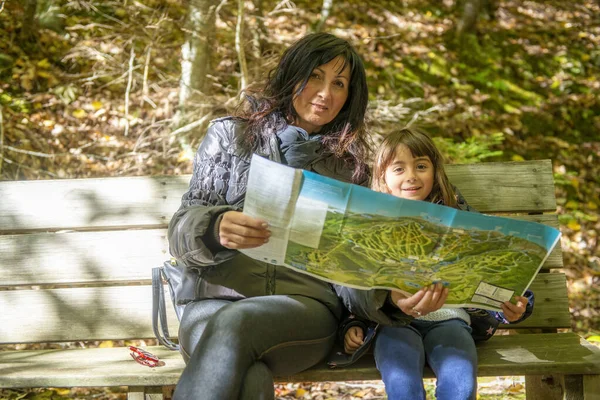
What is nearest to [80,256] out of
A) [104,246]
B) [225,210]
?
[104,246]

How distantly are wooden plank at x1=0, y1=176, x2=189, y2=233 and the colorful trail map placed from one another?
1169 mm

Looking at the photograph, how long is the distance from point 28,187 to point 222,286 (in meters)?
1.27

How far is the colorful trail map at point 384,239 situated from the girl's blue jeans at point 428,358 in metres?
0.25

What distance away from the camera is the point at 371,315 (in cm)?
222

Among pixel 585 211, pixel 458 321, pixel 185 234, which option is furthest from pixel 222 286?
pixel 585 211

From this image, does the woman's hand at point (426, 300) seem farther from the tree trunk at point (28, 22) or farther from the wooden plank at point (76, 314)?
the tree trunk at point (28, 22)

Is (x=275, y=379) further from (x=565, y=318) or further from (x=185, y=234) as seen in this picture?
(x=565, y=318)

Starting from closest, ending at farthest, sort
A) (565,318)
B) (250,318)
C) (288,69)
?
(250,318) → (288,69) → (565,318)

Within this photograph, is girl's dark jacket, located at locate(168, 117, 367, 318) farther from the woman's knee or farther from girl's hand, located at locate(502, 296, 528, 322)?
girl's hand, located at locate(502, 296, 528, 322)

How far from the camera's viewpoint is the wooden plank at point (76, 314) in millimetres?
2957

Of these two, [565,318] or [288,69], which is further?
[565,318]

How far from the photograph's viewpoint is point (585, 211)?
4953 millimetres

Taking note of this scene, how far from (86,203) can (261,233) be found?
1.41 metres

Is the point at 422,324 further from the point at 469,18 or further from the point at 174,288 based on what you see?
the point at 469,18
